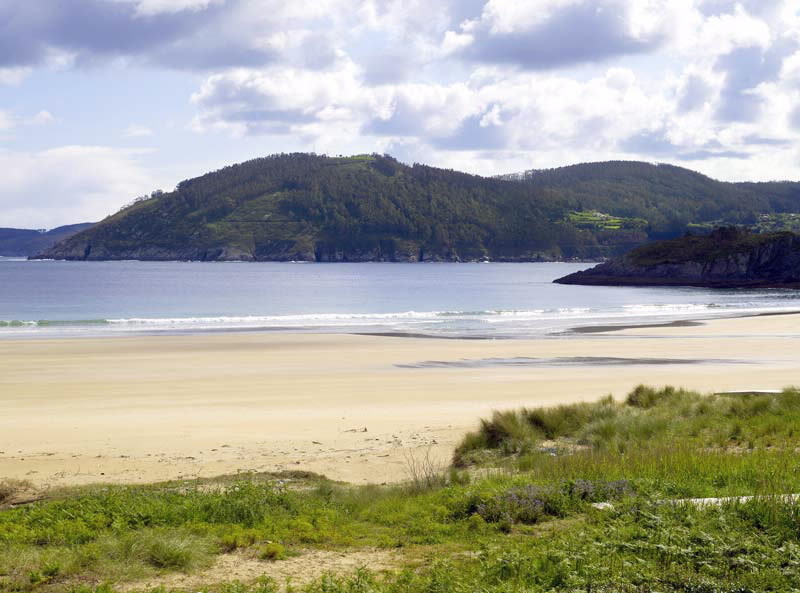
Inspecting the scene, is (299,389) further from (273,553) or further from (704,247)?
(704,247)

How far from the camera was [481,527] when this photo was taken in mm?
7289

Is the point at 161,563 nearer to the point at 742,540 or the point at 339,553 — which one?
the point at 339,553

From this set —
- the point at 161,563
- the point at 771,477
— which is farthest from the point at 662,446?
the point at 161,563

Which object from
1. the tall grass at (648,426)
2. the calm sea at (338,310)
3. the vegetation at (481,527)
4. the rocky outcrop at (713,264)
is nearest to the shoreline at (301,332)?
the calm sea at (338,310)

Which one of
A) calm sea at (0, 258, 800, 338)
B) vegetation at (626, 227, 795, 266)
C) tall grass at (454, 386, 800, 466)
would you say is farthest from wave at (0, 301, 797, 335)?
vegetation at (626, 227, 795, 266)

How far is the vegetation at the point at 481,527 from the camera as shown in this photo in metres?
5.84

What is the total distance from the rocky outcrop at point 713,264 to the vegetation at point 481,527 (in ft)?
319

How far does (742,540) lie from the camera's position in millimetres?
6336

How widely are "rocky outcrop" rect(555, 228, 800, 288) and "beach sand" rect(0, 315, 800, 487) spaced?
68531 mm

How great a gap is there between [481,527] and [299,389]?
14.1 metres

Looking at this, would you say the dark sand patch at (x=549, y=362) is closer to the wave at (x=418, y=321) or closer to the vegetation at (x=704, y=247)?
the wave at (x=418, y=321)

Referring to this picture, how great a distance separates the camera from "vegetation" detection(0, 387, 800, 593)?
5.84m

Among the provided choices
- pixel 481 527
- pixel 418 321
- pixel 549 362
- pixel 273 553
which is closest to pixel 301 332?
pixel 418 321

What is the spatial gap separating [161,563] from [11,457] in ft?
24.3
